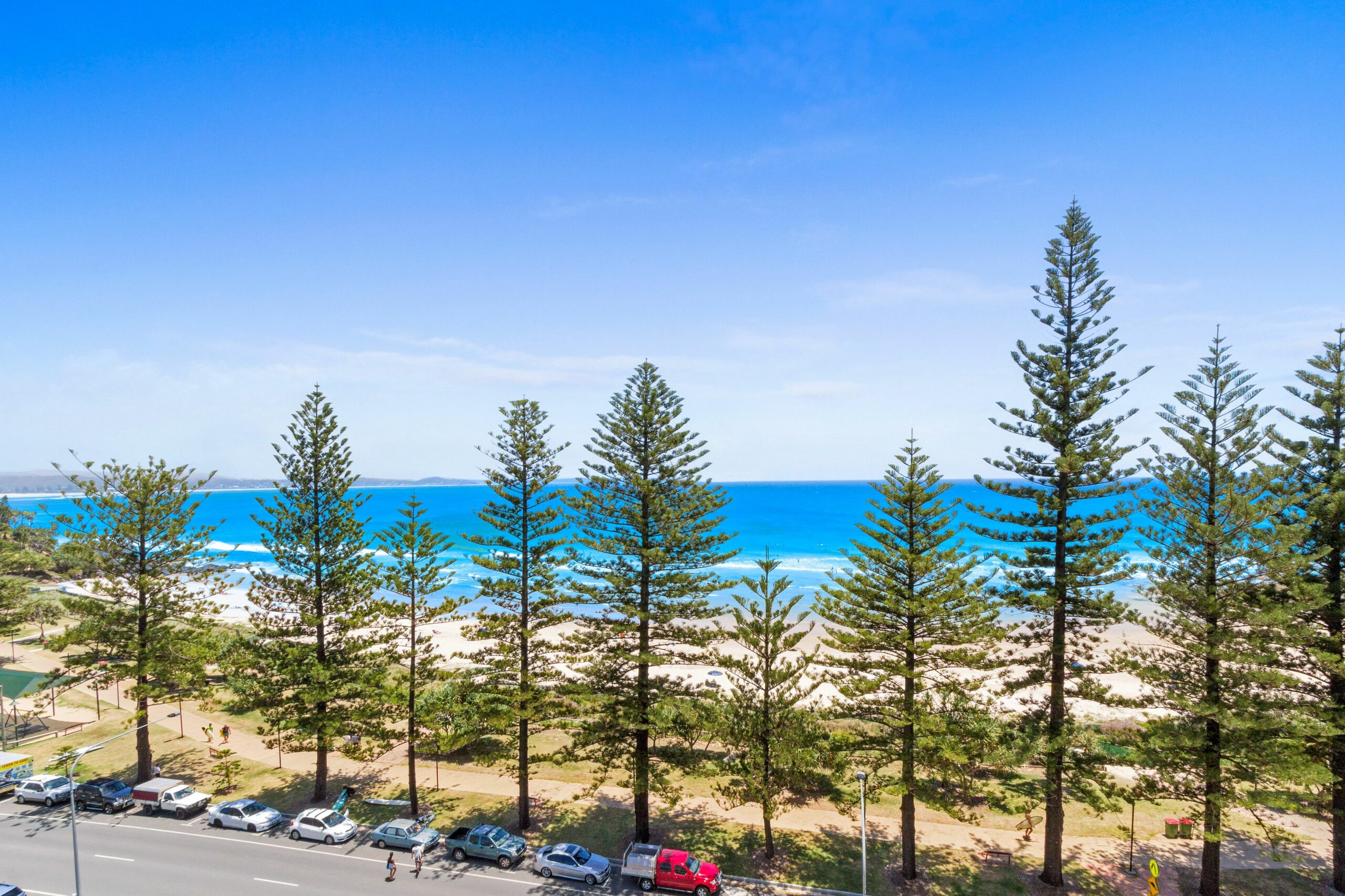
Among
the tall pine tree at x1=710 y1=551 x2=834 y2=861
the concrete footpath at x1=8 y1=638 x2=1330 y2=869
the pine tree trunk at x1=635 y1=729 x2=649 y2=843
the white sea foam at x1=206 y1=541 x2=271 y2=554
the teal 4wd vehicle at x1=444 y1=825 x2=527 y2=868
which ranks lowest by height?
the white sea foam at x1=206 y1=541 x2=271 y2=554

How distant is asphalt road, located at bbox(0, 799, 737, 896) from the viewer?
1791 centimetres

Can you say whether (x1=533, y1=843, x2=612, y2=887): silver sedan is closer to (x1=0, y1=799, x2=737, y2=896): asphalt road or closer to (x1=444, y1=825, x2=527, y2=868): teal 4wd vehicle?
(x1=0, y1=799, x2=737, y2=896): asphalt road

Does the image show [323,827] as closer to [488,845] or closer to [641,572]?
[488,845]

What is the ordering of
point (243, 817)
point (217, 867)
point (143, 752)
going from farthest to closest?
point (143, 752)
point (243, 817)
point (217, 867)

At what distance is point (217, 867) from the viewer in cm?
1902

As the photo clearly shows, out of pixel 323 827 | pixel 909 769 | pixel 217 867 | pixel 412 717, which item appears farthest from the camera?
pixel 412 717

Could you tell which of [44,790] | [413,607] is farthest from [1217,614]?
[44,790]

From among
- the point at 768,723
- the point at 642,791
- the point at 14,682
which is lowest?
the point at 642,791

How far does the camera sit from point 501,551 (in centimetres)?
2420

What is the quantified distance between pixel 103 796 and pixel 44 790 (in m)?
2.33

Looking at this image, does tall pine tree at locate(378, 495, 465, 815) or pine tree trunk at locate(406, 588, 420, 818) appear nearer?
tall pine tree at locate(378, 495, 465, 815)

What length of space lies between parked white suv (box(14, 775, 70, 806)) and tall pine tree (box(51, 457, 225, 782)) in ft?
6.94

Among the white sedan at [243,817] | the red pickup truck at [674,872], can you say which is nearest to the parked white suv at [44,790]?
the white sedan at [243,817]

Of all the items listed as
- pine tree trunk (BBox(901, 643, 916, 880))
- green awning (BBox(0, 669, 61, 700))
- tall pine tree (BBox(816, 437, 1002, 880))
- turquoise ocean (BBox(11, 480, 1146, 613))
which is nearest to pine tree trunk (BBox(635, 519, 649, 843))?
tall pine tree (BBox(816, 437, 1002, 880))
